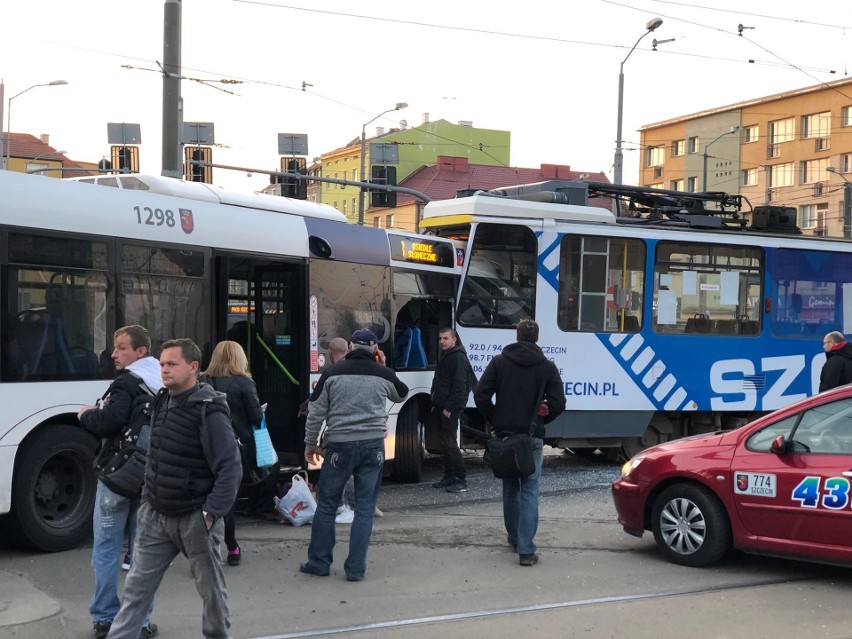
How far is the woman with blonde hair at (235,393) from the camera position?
7836 mm

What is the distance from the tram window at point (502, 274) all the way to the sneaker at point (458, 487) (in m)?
2.20

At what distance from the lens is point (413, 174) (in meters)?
72.4

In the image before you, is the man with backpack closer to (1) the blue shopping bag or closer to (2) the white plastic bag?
(1) the blue shopping bag

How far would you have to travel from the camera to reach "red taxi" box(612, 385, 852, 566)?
7406mm

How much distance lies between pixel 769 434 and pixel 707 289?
264 inches

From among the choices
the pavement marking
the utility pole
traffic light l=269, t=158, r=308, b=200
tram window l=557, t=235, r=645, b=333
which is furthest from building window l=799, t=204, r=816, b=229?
the pavement marking

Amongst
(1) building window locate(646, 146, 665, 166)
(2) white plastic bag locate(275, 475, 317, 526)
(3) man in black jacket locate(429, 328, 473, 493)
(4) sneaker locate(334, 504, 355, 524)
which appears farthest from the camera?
(1) building window locate(646, 146, 665, 166)

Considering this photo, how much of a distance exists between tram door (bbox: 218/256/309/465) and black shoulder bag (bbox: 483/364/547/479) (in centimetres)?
322

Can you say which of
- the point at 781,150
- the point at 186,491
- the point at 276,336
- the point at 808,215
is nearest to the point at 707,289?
the point at 276,336

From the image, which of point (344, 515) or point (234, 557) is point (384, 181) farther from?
point (234, 557)

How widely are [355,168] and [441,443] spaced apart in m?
77.8

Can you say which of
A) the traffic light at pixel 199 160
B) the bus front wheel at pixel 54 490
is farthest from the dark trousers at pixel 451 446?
the traffic light at pixel 199 160

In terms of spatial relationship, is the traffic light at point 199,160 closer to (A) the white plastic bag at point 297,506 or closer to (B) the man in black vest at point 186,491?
(A) the white plastic bag at point 297,506

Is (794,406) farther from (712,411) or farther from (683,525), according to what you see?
(712,411)
